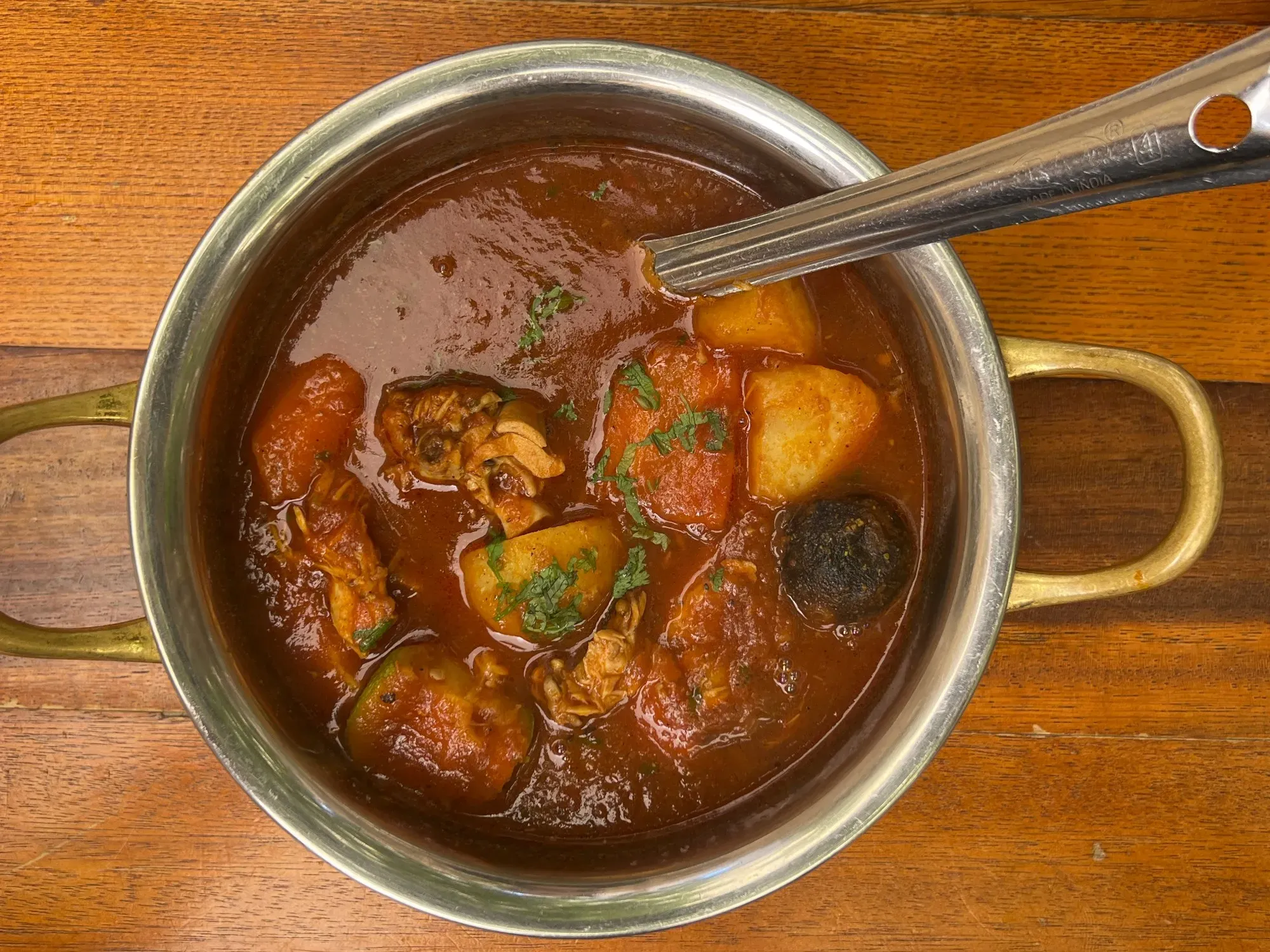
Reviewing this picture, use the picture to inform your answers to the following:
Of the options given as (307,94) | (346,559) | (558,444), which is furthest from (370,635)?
(307,94)

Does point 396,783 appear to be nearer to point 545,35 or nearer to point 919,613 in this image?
point 919,613

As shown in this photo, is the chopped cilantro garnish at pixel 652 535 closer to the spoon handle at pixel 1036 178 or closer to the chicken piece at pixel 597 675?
the chicken piece at pixel 597 675

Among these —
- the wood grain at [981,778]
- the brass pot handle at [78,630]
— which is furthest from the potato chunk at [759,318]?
the brass pot handle at [78,630]

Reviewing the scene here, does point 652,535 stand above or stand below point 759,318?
below

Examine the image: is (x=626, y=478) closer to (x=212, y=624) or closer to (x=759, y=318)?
(x=759, y=318)

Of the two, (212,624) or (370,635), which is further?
(370,635)

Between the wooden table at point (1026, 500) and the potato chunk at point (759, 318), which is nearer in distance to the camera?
the potato chunk at point (759, 318)

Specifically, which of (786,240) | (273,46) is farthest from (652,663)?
(273,46)
